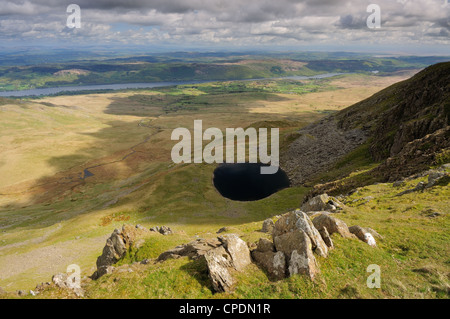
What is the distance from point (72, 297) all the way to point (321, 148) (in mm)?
107200

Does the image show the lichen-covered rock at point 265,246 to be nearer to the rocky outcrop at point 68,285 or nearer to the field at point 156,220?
the field at point 156,220

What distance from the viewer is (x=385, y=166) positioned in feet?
197

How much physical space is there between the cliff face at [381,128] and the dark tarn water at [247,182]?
671cm

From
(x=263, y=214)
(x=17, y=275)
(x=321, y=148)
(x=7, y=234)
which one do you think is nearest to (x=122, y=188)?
(x=7, y=234)

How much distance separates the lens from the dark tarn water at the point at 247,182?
89.8 meters

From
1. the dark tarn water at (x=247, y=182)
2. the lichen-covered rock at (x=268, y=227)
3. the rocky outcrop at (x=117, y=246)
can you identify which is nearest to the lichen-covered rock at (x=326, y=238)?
the lichen-covered rock at (x=268, y=227)

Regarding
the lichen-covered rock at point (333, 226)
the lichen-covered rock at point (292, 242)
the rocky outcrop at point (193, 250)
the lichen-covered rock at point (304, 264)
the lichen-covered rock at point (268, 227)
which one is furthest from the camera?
the lichen-covered rock at point (268, 227)

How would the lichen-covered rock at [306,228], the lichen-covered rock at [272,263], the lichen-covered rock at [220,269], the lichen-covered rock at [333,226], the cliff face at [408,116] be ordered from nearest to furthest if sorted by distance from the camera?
the lichen-covered rock at [220,269]
the lichen-covered rock at [272,263]
the lichen-covered rock at [306,228]
the lichen-covered rock at [333,226]
the cliff face at [408,116]

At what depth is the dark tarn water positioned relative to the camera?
89812mm

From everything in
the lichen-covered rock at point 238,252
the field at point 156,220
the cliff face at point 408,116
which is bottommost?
the field at point 156,220

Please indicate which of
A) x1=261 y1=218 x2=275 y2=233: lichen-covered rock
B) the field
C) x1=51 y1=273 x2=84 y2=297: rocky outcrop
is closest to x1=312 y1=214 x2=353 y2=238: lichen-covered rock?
the field

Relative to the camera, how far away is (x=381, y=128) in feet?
303

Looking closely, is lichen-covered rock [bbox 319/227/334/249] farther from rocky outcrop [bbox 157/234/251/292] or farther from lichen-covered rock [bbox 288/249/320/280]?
rocky outcrop [bbox 157/234/251/292]

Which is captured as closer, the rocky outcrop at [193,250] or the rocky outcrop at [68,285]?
the rocky outcrop at [68,285]
